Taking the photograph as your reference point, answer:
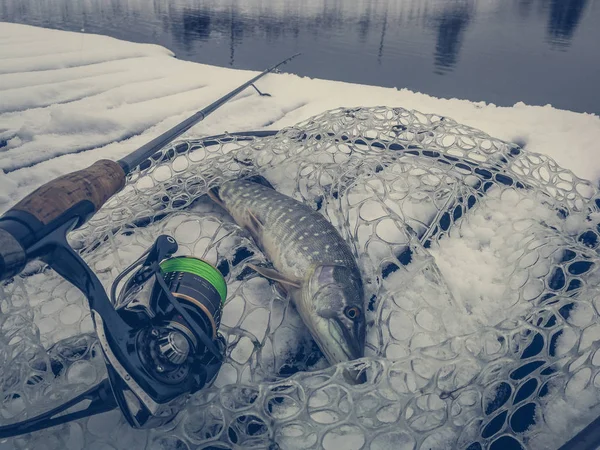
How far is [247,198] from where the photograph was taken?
2.73 m

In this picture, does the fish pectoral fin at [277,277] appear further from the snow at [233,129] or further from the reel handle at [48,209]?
the reel handle at [48,209]

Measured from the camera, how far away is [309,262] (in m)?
2.34

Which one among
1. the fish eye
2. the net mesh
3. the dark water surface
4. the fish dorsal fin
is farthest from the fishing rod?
the dark water surface

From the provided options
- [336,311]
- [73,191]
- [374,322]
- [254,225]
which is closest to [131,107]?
[254,225]

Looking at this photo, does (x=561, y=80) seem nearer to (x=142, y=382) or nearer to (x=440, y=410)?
(x=440, y=410)

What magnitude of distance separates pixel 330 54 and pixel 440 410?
8529 millimetres

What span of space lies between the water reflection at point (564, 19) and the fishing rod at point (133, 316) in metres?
12.0

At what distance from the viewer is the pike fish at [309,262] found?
2.01 metres

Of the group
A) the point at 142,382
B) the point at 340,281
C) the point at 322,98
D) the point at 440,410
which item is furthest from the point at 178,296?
the point at 322,98

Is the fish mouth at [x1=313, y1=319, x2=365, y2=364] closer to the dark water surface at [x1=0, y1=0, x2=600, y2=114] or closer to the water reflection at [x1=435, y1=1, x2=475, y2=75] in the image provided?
the dark water surface at [x1=0, y1=0, x2=600, y2=114]

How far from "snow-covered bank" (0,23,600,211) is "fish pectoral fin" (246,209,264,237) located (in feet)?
5.13

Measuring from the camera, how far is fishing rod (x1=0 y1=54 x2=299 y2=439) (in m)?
1.29

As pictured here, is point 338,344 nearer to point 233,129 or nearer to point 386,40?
point 233,129

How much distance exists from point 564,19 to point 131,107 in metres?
16.1
